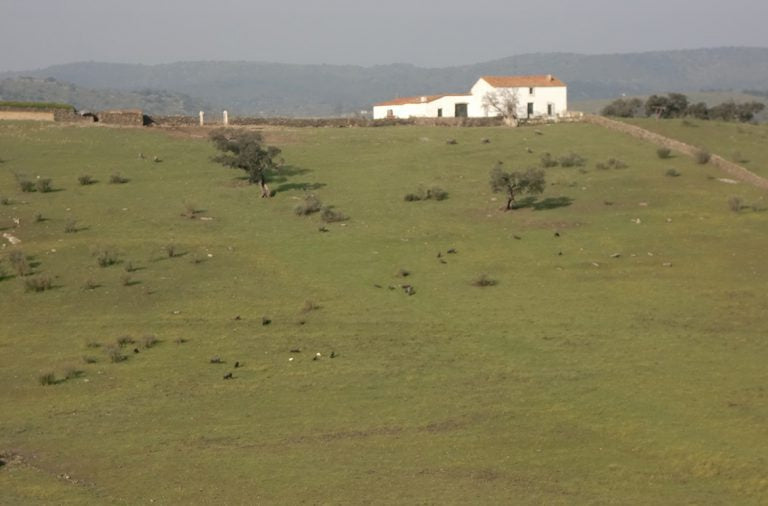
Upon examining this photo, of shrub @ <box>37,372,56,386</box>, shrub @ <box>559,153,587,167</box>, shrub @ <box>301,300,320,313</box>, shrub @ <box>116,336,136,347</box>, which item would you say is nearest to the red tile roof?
shrub @ <box>559,153,587,167</box>

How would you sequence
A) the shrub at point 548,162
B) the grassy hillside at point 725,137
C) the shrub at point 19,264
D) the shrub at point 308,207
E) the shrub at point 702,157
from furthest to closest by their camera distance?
the grassy hillside at point 725,137
the shrub at point 702,157
the shrub at point 548,162
the shrub at point 308,207
the shrub at point 19,264

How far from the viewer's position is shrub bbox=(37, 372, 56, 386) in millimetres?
27859

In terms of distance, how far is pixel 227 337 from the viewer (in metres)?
31.6

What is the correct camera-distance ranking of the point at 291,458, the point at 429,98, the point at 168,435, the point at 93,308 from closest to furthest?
the point at 291,458
the point at 168,435
the point at 93,308
the point at 429,98

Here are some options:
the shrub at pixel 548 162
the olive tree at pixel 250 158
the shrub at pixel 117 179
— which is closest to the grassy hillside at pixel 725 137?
the shrub at pixel 548 162

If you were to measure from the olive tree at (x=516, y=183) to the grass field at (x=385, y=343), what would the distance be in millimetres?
1034

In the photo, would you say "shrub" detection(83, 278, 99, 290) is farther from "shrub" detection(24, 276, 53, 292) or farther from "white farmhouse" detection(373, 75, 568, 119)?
"white farmhouse" detection(373, 75, 568, 119)

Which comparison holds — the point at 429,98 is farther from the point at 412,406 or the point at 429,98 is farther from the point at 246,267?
the point at 412,406

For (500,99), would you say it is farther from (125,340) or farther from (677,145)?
(125,340)

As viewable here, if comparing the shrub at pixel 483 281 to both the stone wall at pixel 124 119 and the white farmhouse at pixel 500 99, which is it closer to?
the stone wall at pixel 124 119

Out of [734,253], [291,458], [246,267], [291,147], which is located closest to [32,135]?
[291,147]

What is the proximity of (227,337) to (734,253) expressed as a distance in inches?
871

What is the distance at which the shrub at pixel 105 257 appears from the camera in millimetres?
39781

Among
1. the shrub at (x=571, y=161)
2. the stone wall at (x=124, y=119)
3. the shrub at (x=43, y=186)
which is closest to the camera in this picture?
the shrub at (x=43, y=186)
